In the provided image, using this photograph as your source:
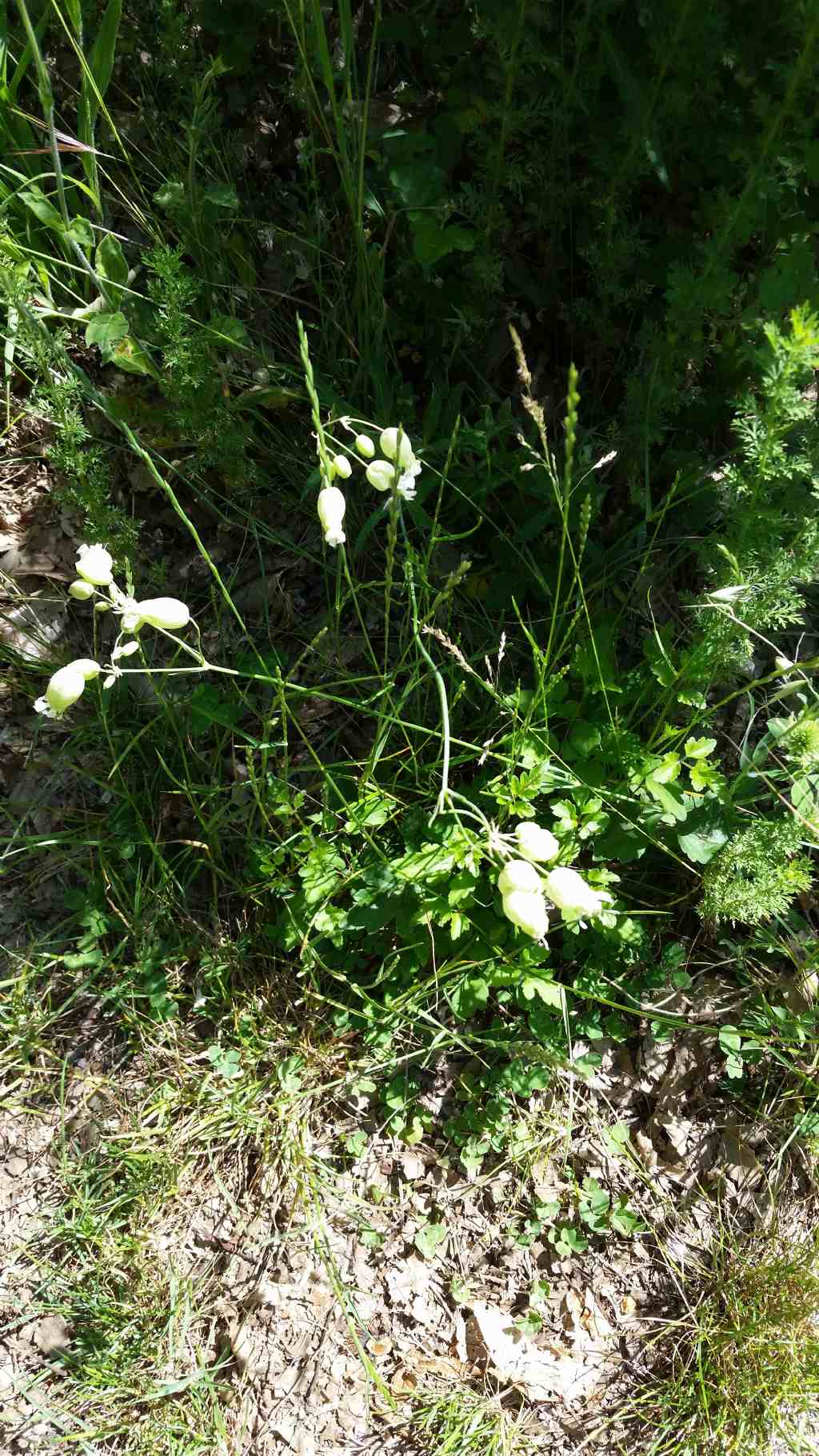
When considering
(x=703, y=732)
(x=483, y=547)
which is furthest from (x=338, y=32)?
(x=703, y=732)

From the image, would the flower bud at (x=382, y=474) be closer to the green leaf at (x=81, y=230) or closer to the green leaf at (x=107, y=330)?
the green leaf at (x=107, y=330)

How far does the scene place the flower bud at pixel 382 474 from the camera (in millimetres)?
1455

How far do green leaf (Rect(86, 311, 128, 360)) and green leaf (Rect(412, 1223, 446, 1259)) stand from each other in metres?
1.92

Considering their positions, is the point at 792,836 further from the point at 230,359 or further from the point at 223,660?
the point at 230,359

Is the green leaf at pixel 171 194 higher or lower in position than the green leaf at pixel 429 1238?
higher

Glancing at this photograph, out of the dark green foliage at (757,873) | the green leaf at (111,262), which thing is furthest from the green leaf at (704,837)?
the green leaf at (111,262)

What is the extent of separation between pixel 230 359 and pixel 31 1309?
81.2 inches

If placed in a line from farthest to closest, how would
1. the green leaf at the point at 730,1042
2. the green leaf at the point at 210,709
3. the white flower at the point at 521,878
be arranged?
1. the green leaf at the point at 730,1042
2. the green leaf at the point at 210,709
3. the white flower at the point at 521,878

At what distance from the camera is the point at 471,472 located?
1983mm

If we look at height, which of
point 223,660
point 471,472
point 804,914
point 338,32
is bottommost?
point 804,914

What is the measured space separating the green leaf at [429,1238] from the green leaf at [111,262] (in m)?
2.05

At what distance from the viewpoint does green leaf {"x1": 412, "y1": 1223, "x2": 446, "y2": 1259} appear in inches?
77.7

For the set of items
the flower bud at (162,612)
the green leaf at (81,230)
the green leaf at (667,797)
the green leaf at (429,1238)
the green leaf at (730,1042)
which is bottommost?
the green leaf at (429,1238)

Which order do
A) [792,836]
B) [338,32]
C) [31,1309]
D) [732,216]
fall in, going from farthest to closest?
[338,32]
[31,1309]
[792,836]
[732,216]
